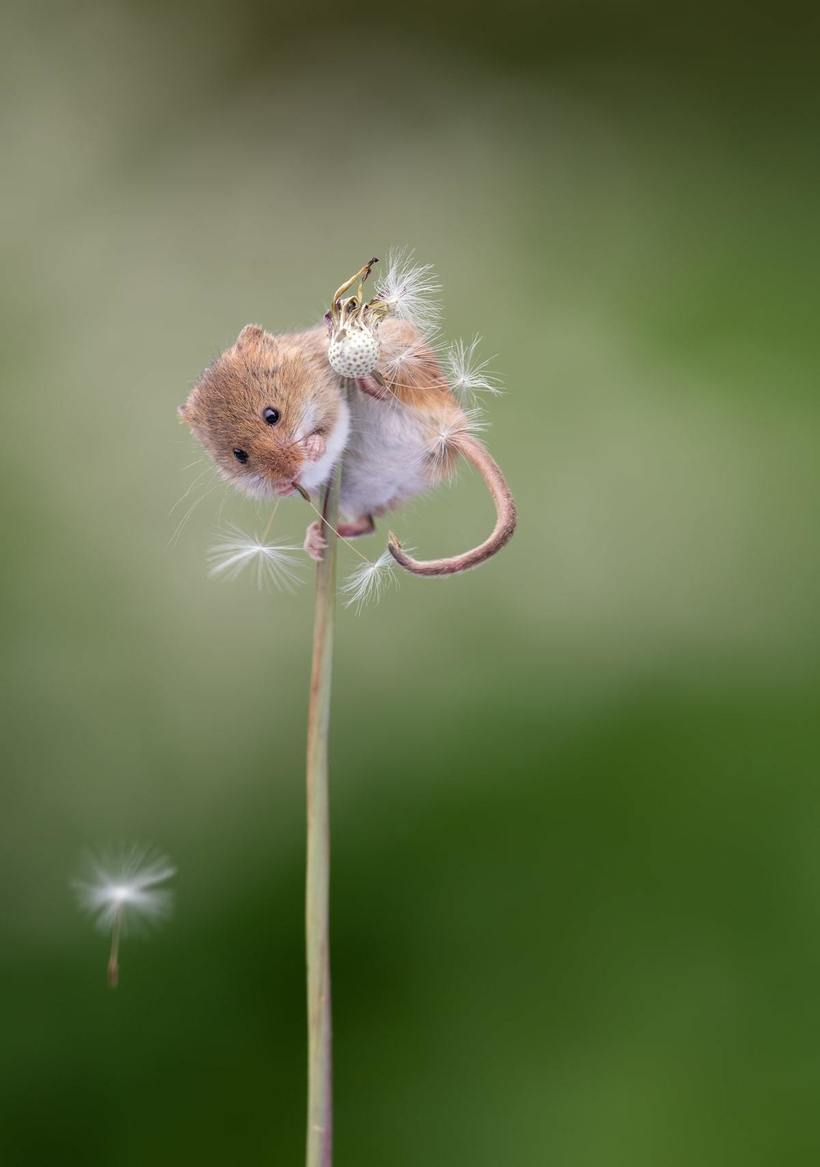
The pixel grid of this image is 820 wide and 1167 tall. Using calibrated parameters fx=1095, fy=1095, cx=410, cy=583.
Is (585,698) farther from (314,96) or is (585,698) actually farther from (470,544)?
(314,96)

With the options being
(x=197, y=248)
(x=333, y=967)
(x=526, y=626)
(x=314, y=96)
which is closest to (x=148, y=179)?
(x=197, y=248)

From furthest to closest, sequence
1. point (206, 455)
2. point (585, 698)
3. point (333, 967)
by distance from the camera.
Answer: point (585, 698), point (333, 967), point (206, 455)

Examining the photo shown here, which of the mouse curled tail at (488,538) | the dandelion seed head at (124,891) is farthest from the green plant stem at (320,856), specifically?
the dandelion seed head at (124,891)

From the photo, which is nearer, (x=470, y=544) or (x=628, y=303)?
(x=470, y=544)

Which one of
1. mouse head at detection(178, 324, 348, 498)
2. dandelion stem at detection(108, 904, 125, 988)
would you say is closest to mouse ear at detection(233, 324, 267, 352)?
mouse head at detection(178, 324, 348, 498)

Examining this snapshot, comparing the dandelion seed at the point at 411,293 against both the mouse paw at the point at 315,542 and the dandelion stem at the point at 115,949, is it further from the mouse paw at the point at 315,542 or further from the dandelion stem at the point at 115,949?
the dandelion stem at the point at 115,949

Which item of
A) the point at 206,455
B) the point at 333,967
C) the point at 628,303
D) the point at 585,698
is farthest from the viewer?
the point at 628,303

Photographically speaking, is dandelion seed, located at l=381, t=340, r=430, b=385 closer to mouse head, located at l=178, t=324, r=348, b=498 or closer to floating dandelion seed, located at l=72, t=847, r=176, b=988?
mouse head, located at l=178, t=324, r=348, b=498
